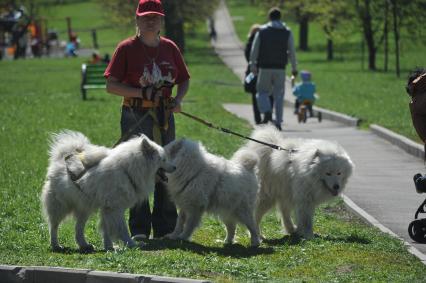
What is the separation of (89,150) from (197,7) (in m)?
55.6

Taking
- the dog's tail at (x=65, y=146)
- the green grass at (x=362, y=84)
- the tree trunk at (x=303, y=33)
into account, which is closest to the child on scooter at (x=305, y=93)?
the green grass at (x=362, y=84)

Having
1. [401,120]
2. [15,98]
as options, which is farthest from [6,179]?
[15,98]

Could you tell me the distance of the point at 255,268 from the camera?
8562mm

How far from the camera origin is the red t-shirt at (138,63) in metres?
10.1

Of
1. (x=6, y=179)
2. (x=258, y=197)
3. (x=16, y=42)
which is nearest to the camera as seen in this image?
(x=258, y=197)

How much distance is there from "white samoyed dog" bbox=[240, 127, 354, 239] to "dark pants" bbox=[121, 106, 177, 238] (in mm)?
937

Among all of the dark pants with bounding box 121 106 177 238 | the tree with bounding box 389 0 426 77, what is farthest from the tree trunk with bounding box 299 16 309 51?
the dark pants with bounding box 121 106 177 238

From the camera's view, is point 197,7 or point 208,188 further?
point 197,7

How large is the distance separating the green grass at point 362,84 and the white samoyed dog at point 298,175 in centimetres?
391

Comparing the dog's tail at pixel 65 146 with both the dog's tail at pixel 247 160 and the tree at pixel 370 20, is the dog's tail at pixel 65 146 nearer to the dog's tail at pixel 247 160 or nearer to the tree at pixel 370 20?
the dog's tail at pixel 247 160

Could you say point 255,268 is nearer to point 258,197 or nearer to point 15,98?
point 258,197

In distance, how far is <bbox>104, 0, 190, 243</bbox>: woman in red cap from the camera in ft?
33.2

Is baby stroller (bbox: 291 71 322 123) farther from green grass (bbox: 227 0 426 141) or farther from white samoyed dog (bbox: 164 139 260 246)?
white samoyed dog (bbox: 164 139 260 246)

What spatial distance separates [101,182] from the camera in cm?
941
